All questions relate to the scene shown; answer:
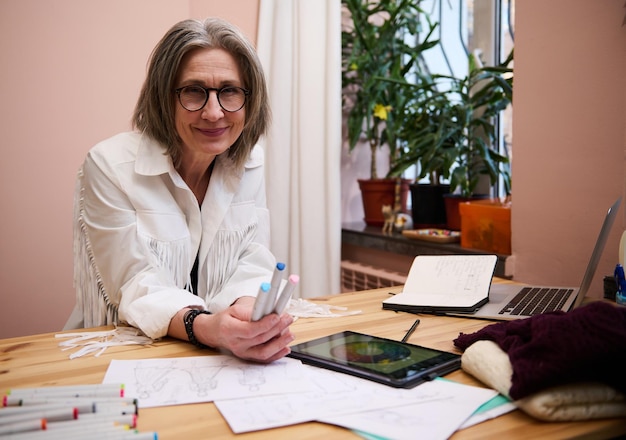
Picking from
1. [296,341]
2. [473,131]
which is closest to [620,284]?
[296,341]

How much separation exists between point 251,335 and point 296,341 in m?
0.18

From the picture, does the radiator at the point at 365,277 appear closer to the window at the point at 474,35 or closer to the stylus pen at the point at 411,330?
the window at the point at 474,35

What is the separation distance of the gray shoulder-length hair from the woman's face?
17 mm

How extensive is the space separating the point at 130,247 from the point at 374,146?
1.51 m

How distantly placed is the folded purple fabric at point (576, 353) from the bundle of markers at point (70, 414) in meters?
0.46

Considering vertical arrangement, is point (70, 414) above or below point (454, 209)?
below

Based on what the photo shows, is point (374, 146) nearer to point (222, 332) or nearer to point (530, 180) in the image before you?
point (530, 180)

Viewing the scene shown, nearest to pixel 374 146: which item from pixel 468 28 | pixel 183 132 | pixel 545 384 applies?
pixel 468 28

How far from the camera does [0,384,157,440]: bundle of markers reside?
2.08 ft

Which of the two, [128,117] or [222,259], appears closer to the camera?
[222,259]

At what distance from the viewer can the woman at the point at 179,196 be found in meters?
1.20

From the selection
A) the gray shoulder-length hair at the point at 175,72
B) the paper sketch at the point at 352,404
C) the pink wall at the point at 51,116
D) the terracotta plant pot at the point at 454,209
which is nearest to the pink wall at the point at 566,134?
the terracotta plant pot at the point at 454,209

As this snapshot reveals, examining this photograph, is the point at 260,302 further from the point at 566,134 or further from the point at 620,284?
the point at 566,134

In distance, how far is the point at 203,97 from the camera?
130 cm
